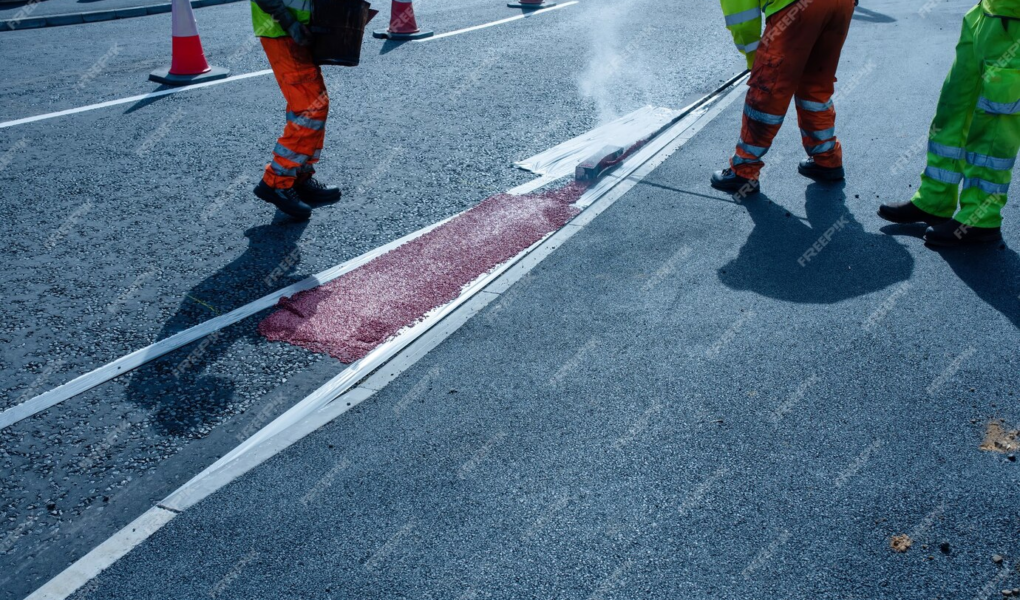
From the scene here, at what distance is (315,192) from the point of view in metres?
5.42

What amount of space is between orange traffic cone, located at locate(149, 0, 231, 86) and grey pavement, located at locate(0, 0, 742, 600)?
24 centimetres

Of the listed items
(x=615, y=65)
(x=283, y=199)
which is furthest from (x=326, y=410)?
(x=615, y=65)

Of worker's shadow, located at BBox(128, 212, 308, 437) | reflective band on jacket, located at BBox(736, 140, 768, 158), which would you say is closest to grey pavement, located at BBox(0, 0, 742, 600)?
worker's shadow, located at BBox(128, 212, 308, 437)

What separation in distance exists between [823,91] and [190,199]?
4.38 m

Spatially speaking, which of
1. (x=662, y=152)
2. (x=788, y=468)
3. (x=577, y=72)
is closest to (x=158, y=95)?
(x=577, y=72)

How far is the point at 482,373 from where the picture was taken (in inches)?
144

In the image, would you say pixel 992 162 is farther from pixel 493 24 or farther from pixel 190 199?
pixel 493 24

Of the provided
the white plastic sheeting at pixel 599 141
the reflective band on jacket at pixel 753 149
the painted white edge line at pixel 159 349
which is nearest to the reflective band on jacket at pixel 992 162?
the reflective band on jacket at pixel 753 149

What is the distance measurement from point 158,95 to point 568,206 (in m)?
4.69

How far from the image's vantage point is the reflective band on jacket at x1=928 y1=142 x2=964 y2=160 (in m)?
4.69

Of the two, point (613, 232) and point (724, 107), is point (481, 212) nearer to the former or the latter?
point (613, 232)

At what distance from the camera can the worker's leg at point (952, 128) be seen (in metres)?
4.57

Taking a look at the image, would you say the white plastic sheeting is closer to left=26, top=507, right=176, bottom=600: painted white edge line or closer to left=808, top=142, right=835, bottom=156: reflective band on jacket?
left=808, top=142, right=835, bottom=156: reflective band on jacket

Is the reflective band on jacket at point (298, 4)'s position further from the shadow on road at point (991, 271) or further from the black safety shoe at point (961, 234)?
the black safety shoe at point (961, 234)
